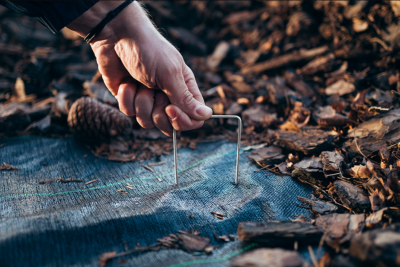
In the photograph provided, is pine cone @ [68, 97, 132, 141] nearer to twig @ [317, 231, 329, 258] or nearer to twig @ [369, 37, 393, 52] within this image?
twig @ [317, 231, 329, 258]

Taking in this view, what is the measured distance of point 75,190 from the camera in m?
1.58

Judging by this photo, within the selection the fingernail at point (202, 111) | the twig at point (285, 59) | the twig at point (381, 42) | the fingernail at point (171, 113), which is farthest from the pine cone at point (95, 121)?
the twig at point (381, 42)

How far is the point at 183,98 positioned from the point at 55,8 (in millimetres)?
864

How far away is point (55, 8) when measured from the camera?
1.38 metres

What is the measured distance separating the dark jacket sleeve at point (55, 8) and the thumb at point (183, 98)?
2.00 feet

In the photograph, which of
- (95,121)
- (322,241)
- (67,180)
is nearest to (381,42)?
(322,241)

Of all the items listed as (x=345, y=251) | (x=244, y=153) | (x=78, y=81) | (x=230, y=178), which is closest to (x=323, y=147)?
(x=244, y=153)

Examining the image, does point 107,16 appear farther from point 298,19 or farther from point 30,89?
point 298,19

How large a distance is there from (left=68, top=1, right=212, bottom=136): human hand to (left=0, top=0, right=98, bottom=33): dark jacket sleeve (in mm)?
34

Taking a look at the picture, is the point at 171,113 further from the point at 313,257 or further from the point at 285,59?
the point at 285,59

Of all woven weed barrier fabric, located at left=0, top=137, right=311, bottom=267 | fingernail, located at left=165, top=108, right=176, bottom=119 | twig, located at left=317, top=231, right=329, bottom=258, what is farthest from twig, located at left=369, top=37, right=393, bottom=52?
fingernail, located at left=165, top=108, right=176, bottom=119

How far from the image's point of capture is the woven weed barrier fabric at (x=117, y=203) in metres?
1.11

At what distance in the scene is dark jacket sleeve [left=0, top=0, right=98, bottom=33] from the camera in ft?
4.48

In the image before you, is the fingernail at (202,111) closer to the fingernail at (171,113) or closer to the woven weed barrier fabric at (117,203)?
the fingernail at (171,113)
